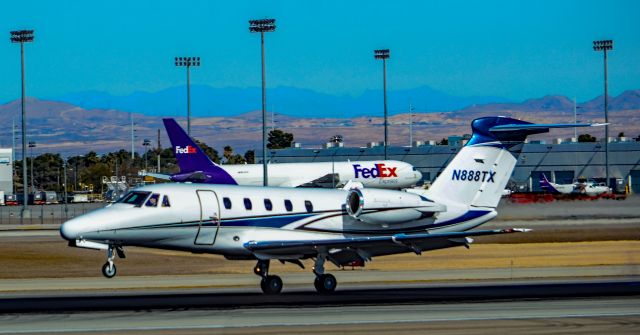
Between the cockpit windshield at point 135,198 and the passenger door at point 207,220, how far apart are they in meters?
1.46

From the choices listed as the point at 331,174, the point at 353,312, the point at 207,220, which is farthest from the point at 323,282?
the point at 331,174

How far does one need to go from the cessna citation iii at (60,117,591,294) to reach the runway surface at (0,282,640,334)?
1.24 meters

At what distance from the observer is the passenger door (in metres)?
30.2

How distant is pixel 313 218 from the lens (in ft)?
104

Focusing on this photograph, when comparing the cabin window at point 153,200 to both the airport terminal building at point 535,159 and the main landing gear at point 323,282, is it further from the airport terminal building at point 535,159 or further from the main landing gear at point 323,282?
the airport terminal building at point 535,159

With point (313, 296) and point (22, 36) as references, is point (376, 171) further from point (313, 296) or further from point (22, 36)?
point (313, 296)

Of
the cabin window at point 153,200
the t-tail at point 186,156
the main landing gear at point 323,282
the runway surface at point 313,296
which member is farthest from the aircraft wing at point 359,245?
the t-tail at point 186,156

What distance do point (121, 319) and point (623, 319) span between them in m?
10.4

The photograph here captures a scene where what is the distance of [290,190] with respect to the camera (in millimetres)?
32094

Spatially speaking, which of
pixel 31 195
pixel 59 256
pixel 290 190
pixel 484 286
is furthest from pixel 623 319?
pixel 31 195

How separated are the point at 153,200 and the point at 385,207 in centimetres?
668

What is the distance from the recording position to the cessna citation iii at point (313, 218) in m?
29.6

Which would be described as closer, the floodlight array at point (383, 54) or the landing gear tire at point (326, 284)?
the landing gear tire at point (326, 284)

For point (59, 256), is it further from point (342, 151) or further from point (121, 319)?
point (342, 151)
